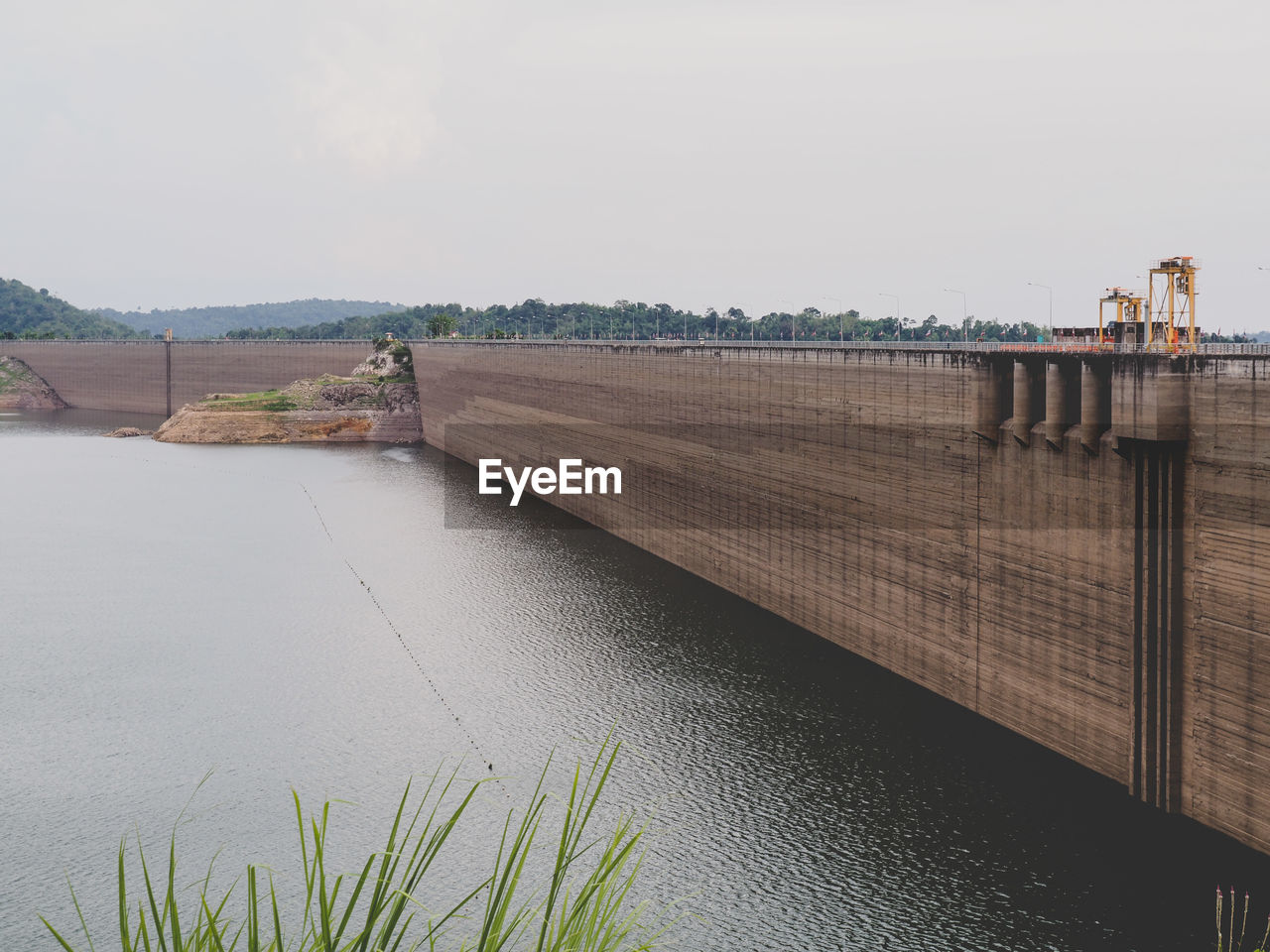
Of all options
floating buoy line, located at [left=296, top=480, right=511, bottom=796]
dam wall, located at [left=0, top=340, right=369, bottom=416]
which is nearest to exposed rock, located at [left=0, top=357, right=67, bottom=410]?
dam wall, located at [left=0, top=340, right=369, bottom=416]

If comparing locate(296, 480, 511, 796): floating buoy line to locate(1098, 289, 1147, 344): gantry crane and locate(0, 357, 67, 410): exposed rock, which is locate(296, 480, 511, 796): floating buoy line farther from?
locate(0, 357, 67, 410): exposed rock

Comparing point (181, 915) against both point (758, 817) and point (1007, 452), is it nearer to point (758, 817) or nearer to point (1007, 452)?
point (758, 817)

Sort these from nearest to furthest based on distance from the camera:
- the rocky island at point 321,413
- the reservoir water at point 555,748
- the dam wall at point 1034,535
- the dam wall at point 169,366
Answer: the reservoir water at point 555,748 < the dam wall at point 1034,535 < the rocky island at point 321,413 < the dam wall at point 169,366

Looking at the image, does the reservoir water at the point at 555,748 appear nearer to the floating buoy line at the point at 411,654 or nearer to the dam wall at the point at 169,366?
the floating buoy line at the point at 411,654

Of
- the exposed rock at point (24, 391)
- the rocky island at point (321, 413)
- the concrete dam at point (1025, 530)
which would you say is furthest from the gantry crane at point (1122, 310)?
the exposed rock at point (24, 391)

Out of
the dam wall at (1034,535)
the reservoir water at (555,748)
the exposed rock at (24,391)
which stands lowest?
the reservoir water at (555,748)

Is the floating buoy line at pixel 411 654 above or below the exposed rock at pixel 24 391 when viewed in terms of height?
below

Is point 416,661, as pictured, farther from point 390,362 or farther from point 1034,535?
point 390,362

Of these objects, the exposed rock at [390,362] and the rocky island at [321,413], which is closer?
the rocky island at [321,413]
